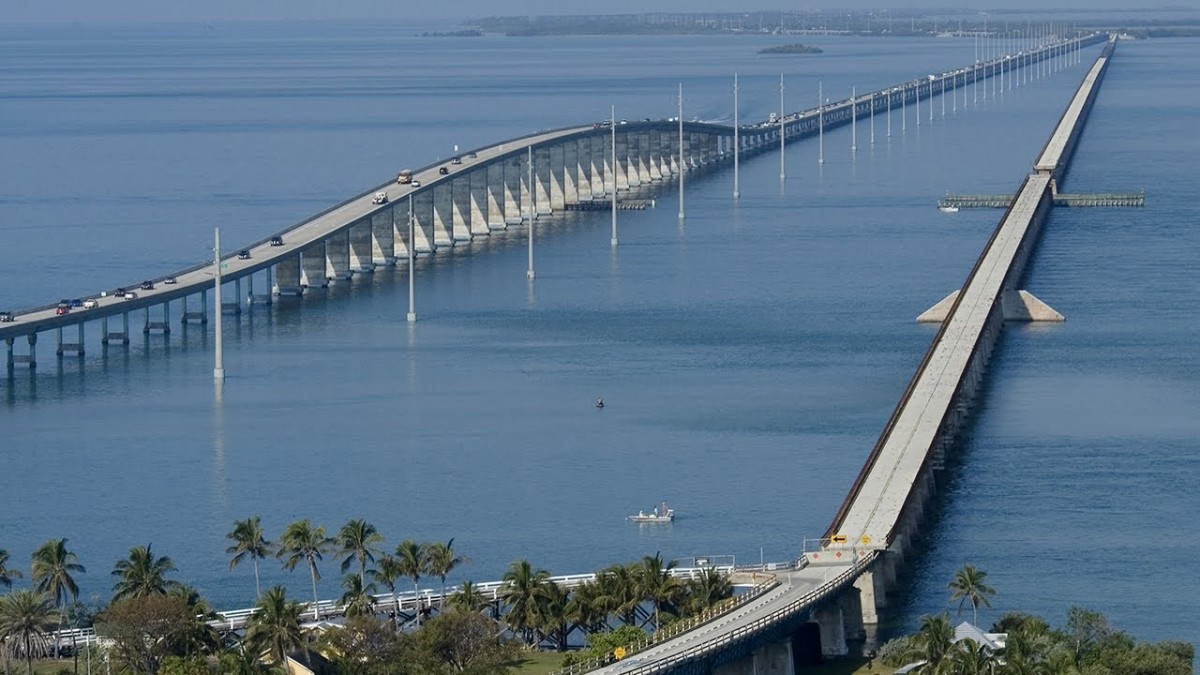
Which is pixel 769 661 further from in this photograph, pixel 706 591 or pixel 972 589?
pixel 972 589

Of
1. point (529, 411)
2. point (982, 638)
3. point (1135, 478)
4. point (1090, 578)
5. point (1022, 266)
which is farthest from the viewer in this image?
point (1022, 266)

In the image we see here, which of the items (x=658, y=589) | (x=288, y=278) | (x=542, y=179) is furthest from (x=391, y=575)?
(x=542, y=179)

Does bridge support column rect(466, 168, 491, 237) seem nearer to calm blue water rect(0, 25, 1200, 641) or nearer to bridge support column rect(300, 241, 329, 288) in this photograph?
calm blue water rect(0, 25, 1200, 641)

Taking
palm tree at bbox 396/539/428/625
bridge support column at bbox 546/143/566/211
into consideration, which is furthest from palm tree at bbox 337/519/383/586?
bridge support column at bbox 546/143/566/211

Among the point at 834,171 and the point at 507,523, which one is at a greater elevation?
the point at 834,171

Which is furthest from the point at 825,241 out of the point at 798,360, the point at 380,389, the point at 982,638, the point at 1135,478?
the point at 982,638

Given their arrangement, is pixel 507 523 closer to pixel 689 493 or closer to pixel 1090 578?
pixel 689 493
